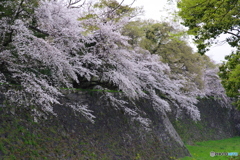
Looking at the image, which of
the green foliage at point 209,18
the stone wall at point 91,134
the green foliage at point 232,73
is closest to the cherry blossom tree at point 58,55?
the stone wall at point 91,134

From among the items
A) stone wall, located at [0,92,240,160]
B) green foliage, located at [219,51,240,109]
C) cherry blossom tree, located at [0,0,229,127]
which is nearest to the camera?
stone wall, located at [0,92,240,160]

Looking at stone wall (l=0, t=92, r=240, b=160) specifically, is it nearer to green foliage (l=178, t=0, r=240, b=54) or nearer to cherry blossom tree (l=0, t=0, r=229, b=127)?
cherry blossom tree (l=0, t=0, r=229, b=127)

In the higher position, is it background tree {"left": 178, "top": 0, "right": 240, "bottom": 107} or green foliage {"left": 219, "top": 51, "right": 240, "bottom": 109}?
background tree {"left": 178, "top": 0, "right": 240, "bottom": 107}

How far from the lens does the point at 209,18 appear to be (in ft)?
25.0

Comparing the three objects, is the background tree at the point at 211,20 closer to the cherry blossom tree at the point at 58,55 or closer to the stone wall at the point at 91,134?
the cherry blossom tree at the point at 58,55

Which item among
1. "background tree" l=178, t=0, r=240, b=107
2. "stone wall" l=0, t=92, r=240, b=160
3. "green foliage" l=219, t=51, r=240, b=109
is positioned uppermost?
"background tree" l=178, t=0, r=240, b=107

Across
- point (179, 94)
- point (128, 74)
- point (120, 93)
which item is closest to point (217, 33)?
point (128, 74)

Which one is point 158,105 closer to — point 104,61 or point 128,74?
point 128,74

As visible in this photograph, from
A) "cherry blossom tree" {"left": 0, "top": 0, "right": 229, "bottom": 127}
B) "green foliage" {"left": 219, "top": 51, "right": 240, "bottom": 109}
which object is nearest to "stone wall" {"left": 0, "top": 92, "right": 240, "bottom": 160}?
"cherry blossom tree" {"left": 0, "top": 0, "right": 229, "bottom": 127}

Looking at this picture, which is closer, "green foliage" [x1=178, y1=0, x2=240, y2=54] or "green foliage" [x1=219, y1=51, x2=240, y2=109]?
"green foliage" [x1=178, y1=0, x2=240, y2=54]

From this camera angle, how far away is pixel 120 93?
37.5ft

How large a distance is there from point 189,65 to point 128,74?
25.1ft

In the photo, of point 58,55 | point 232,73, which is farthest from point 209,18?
point 58,55

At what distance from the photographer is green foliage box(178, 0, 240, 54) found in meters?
7.03
